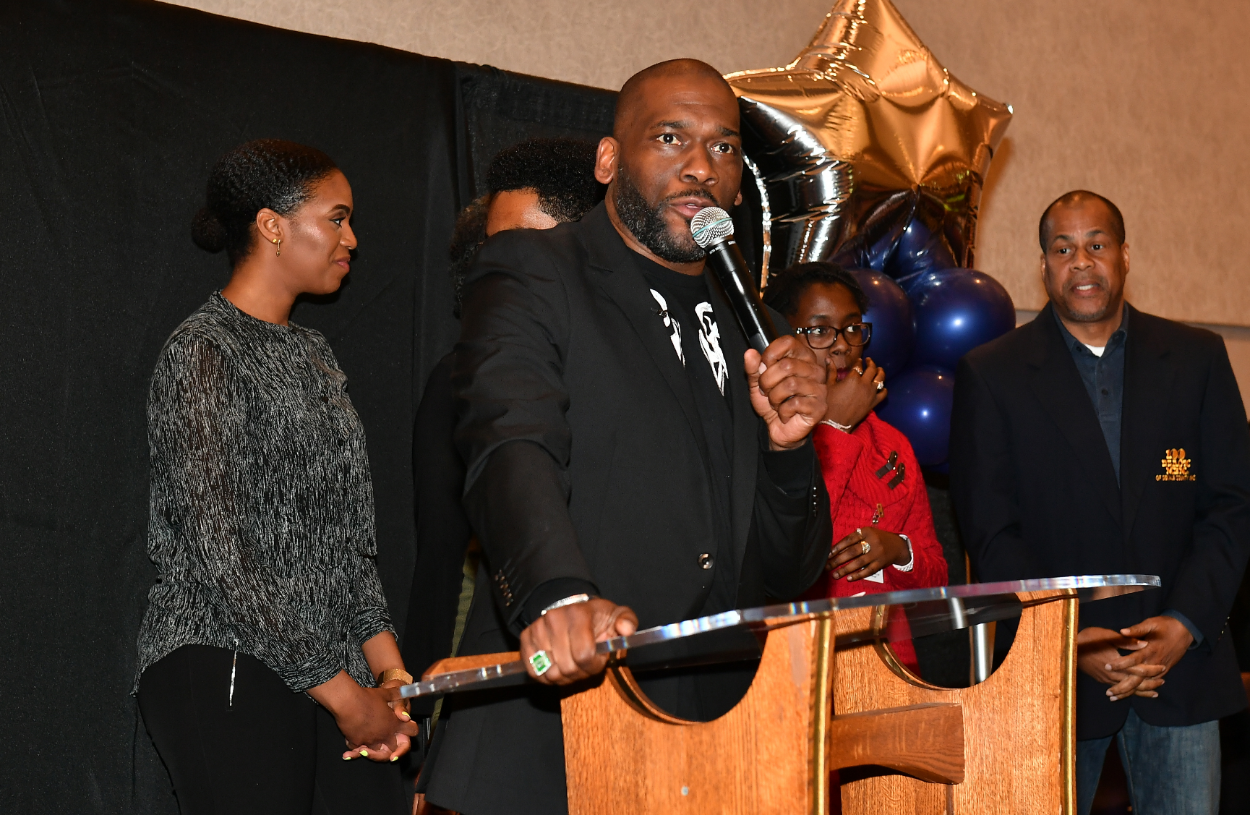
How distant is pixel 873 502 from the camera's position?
2859 mm

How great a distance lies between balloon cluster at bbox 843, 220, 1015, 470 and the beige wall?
1302 millimetres

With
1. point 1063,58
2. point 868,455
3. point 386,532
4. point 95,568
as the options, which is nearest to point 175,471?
point 95,568

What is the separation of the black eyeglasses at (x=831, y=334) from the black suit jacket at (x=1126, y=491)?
306mm

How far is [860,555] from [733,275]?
49.4 inches

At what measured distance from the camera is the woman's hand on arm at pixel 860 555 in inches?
104

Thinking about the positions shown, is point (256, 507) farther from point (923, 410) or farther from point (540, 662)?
point (923, 410)

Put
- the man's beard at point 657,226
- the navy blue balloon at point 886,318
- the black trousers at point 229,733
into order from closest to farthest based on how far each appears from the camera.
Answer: the man's beard at point 657,226, the black trousers at point 229,733, the navy blue balloon at point 886,318

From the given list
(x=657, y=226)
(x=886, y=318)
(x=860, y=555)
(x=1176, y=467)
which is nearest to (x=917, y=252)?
(x=886, y=318)

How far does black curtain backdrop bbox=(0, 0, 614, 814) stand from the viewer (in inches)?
101

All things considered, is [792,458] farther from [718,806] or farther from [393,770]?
[393,770]

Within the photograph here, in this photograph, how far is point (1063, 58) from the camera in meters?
5.34

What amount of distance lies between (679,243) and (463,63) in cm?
188

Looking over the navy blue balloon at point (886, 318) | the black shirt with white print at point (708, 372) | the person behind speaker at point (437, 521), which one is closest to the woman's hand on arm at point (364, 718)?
the person behind speaker at point (437, 521)

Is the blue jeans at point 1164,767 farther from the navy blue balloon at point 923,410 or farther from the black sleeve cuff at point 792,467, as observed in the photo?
the black sleeve cuff at point 792,467
